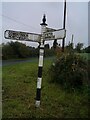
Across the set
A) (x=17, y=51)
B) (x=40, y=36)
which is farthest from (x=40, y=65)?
(x=17, y=51)

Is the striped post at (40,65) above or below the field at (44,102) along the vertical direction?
above

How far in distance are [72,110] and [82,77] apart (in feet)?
6.44

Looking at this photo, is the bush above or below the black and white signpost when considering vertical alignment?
below

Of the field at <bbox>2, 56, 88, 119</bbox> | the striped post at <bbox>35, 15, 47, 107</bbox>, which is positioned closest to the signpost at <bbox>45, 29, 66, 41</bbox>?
the striped post at <bbox>35, 15, 47, 107</bbox>

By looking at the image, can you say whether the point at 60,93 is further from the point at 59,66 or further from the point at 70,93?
the point at 59,66

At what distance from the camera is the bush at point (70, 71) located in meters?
8.64

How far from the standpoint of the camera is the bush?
864cm

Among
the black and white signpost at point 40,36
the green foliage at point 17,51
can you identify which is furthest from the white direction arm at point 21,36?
the green foliage at point 17,51

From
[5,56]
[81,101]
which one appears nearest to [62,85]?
[81,101]

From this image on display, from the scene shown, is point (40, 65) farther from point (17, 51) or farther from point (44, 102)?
point (17, 51)

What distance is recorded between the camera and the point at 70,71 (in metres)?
8.87

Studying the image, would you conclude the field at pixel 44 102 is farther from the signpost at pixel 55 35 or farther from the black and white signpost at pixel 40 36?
the signpost at pixel 55 35

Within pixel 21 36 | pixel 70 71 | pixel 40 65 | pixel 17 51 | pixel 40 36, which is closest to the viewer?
pixel 40 65

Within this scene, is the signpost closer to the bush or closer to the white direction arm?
the white direction arm
